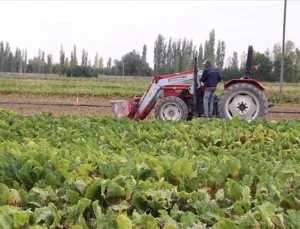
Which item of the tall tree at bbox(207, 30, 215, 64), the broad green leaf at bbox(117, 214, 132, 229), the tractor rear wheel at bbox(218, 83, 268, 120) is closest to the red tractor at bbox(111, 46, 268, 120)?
the tractor rear wheel at bbox(218, 83, 268, 120)

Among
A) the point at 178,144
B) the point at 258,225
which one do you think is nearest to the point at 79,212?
the point at 258,225

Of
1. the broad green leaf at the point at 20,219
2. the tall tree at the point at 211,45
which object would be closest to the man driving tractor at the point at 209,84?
the broad green leaf at the point at 20,219

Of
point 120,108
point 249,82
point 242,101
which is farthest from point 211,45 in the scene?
point 242,101

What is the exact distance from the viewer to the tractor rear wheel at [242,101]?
11.5 m

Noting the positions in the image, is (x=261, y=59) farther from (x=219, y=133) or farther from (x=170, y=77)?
(x=219, y=133)

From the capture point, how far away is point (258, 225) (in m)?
2.79

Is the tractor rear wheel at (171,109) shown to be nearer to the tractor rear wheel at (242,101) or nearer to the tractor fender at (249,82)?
the tractor rear wheel at (242,101)

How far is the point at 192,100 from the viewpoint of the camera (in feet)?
40.9

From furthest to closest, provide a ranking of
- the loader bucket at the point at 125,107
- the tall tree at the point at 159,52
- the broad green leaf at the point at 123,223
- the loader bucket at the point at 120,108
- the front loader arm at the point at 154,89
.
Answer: the tall tree at the point at 159,52 → the loader bucket at the point at 120,108 → the loader bucket at the point at 125,107 → the front loader arm at the point at 154,89 → the broad green leaf at the point at 123,223

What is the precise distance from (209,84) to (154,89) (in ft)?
5.62

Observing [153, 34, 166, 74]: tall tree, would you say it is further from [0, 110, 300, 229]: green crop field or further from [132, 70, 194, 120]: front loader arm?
[0, 110, 300, 229]: green crop field

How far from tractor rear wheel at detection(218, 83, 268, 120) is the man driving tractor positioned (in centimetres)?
24

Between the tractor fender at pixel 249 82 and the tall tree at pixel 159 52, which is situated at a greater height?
the tall tree at pixel 159 52

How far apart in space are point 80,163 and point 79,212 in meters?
1.28
